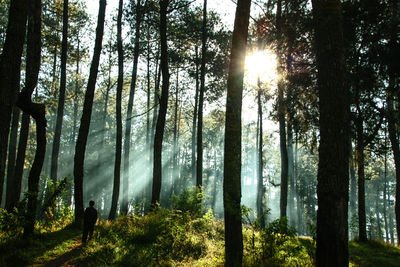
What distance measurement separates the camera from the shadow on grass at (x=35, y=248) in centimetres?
608

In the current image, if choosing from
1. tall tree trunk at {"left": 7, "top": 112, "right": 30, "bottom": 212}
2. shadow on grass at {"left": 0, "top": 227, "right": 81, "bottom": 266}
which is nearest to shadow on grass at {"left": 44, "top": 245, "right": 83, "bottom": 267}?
shadow on grass at {"left": 0, "top": 227, "right": 81, "bottom": 266}

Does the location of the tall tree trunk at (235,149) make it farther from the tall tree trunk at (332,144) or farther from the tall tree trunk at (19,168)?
the tall tree trunk at (19,168)

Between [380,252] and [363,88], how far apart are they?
637cm

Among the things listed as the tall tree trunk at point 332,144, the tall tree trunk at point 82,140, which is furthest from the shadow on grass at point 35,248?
the tall tree trunk at point 332,144

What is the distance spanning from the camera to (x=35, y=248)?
7.15 meters

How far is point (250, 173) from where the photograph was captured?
7088 centimetres

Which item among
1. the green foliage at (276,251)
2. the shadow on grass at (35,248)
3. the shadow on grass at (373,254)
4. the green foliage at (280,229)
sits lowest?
the shadow on grass at (373,254)

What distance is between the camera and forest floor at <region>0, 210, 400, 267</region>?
6109 millimetres

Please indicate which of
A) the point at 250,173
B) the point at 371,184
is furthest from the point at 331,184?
the point at 250,173

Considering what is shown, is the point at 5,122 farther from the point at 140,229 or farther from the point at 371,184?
the point at 371,184

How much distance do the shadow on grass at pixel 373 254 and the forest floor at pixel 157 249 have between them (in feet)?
0.09

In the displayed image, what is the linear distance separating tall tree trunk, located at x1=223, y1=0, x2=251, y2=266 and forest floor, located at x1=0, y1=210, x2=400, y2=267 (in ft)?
1.67

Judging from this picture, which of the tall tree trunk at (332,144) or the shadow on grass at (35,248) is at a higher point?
the tall tree trunk at (332,144)

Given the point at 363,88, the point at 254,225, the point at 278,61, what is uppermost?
the point at 278,61
